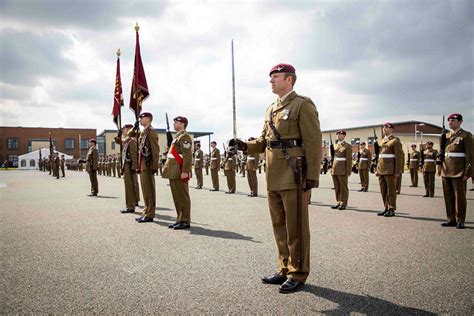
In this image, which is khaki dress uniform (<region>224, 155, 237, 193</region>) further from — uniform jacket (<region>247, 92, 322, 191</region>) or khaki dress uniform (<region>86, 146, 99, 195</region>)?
uniform jacket (<region>247, 92, 322, 191</region>)

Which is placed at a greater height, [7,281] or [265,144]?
[265,144]

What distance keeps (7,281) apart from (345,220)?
621cm

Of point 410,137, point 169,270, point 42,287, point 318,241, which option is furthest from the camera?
point 410,137

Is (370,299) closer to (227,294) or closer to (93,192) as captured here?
(227,294)

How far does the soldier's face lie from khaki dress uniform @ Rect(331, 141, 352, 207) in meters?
6.54

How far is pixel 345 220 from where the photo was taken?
7.68m

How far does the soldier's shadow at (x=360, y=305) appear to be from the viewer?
3051 mm

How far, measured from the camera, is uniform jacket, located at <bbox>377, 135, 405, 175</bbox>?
859 centimetres

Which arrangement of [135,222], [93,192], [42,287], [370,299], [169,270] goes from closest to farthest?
[370,299], [42,287], [169,270], [135,222], [93,192]

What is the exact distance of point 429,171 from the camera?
44.4ft

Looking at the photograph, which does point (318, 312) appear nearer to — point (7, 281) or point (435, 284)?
point (435, 284)

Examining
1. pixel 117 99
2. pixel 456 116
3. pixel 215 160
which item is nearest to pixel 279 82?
pixel 456 116

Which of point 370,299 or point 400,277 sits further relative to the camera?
point 400,277

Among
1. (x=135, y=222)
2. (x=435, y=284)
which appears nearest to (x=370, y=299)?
(x=435, y=284)
